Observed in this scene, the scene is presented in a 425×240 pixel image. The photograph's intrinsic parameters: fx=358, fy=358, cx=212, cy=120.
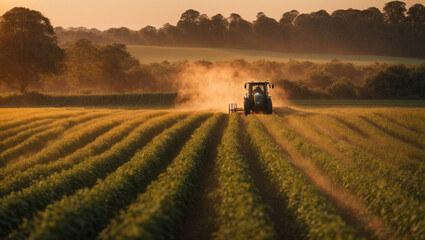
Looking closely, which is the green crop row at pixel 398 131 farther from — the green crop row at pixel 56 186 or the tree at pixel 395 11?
the tree at pixel 395 11

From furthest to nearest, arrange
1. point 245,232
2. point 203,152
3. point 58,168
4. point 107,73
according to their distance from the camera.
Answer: point 107,73 → point 203,152 → point 58,168 → point 245,232

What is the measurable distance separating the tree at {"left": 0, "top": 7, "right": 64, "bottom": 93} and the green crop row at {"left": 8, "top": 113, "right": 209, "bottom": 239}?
1668 inches

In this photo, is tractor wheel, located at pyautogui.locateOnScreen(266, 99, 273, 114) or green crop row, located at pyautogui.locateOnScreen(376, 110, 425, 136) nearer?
green crop row, located at pyautogui.locateOnScreen(376, 110, 425, 136)

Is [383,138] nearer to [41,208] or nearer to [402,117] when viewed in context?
[402,117]

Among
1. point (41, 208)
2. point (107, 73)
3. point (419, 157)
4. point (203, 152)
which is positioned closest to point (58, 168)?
point (41, 208)

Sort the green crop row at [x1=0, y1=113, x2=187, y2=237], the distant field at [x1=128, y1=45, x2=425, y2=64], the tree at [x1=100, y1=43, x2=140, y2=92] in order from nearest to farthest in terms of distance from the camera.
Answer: the green crop row at [x1=0, y1=113, x2=187, y2=237]
the tree at [x1=100, y1=43, x2=140, y2=92]
the distant field at [x1=128, y1=45, x2=425, y2=64]

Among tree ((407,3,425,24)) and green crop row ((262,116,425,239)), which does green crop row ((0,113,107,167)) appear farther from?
tree ((407,3,425,24))

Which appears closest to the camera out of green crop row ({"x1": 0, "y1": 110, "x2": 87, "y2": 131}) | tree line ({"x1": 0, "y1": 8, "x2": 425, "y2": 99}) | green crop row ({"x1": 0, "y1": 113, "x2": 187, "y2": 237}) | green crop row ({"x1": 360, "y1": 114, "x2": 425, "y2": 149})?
green crop row ({"x1": 0, "y1": 113, "x2": 187, "y2": 237})

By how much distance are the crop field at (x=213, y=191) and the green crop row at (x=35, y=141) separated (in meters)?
0.10

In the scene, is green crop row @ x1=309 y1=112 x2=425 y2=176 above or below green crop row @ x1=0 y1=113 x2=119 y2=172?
below

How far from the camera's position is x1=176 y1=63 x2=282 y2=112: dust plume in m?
45.2

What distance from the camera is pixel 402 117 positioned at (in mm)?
25359

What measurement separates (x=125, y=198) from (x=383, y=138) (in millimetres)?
15000

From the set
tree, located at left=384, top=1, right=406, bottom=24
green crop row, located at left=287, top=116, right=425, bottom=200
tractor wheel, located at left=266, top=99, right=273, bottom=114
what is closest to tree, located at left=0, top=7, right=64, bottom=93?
tractor wheel, located at left=266, top=99, right=273, bottom=114
